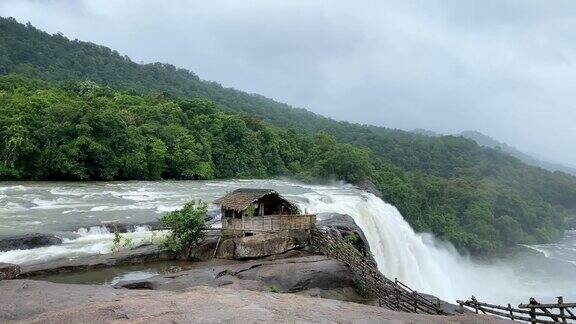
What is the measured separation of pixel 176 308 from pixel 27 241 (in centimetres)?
1092

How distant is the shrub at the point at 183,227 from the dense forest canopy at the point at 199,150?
22.7m

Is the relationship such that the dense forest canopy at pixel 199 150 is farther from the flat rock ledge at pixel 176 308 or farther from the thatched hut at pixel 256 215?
the flat rock ledge at pixel 176 308

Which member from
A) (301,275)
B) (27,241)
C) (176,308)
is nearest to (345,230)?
(301,275)

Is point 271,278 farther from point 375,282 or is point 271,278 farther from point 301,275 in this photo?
point 375,282

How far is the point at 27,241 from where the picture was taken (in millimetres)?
18250

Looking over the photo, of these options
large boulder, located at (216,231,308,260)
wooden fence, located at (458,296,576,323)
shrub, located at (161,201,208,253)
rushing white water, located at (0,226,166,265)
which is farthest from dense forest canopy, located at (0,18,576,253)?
wooden fence, located at (458,296,576,323)

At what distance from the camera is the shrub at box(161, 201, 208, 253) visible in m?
19.0

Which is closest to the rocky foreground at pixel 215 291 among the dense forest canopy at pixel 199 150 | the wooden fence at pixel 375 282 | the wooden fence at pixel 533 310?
the wooden fence at pixel 375 282

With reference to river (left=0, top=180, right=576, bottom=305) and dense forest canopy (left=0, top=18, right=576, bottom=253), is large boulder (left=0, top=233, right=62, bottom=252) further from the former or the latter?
dense forest canopy (left=0, top=18, right=576, bottom=253)

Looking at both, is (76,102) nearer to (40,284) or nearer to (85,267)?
(85,267)

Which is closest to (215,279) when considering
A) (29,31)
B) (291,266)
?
(291,266)

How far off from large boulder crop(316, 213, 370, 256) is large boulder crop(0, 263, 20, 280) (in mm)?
11451

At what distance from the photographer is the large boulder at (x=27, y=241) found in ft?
58.6

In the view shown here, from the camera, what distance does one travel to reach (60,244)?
61.8 ft
